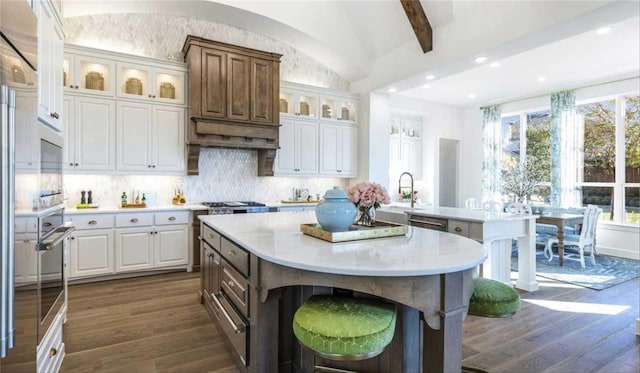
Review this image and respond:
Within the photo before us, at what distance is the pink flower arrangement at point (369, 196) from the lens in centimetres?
208

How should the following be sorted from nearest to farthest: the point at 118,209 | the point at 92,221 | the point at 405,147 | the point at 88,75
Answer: the point at 92,221 < the point at 118,209 < the point at 88,75 < the point at 405,147

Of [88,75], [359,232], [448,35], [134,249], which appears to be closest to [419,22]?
[448,35]

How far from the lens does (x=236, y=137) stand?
4934mm

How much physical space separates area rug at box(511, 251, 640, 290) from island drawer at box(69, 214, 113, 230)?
17.9 feet

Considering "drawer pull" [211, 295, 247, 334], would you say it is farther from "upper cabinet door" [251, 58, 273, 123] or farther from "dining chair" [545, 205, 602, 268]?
"dining chair" [545, 205, 602, 268]

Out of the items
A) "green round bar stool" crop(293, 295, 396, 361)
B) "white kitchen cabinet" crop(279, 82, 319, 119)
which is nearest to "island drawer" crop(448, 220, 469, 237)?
"green round bar stool" crop(293, 295, 396, 361)

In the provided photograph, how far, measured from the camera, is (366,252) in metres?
1.67

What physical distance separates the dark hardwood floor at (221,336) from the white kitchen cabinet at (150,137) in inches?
64.2

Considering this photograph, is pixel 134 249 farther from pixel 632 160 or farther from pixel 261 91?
pixel 632 160

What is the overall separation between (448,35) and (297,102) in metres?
2.48

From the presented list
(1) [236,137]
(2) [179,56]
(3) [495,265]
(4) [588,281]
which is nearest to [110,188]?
(1) [236,137]

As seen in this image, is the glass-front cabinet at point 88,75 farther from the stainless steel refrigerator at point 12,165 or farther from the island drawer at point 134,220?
the stainless steel refrigerator at point 12,165

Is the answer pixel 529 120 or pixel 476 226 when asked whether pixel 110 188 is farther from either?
pixel 529 120

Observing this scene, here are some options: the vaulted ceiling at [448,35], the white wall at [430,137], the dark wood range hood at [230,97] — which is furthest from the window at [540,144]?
the dark wood range hood at [230,97]
